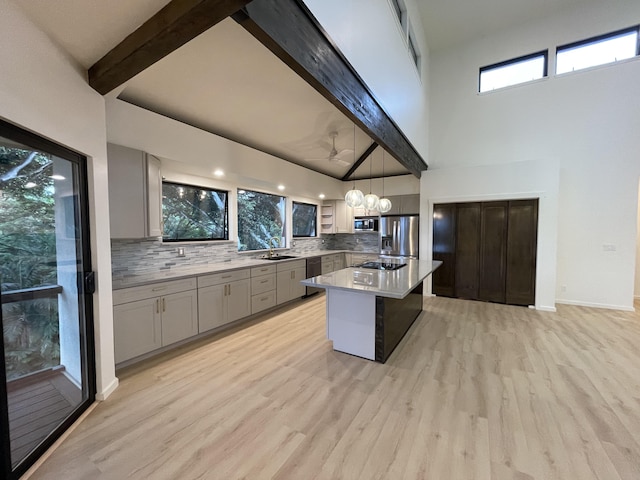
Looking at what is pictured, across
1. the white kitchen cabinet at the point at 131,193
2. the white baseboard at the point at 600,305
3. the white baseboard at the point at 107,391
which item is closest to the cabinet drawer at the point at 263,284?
the white kitchen cabinet at the point at 131,193

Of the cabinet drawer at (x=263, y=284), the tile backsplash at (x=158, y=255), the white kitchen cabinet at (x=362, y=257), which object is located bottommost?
the cabinet drawer at (x=263, y=284)

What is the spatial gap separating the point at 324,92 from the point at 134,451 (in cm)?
281

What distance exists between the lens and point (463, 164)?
5.43 meters

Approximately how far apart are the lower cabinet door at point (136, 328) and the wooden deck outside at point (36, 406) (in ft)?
1.69

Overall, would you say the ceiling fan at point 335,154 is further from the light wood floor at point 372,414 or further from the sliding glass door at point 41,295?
the sliding glass door at point 41,295

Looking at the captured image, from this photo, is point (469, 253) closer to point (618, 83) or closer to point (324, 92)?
point (618, 83)

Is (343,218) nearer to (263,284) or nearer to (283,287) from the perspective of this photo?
(283,287)

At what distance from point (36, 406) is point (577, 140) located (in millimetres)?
7692

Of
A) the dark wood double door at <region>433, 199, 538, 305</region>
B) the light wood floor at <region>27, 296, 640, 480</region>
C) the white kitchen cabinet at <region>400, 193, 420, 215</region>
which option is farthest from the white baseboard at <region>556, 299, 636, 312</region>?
the white kitchen cabinet at <region>400, 193, 420, 215</region>

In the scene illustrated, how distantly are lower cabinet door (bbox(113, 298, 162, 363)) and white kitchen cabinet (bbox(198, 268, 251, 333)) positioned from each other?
0.50 metres

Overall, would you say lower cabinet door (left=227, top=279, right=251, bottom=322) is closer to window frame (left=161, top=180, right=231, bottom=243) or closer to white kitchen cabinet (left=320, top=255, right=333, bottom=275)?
window frame (left=161, top=180, right=231, bottom=243)

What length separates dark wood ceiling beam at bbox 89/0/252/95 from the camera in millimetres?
1228

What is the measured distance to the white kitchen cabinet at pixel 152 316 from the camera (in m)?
2.44

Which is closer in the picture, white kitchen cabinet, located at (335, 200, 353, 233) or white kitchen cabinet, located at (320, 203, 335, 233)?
white kitchen cabinet, located at (335, 200, 353, 233)
